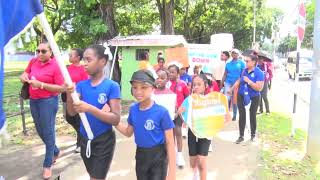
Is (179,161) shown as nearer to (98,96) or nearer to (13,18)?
(98,96)

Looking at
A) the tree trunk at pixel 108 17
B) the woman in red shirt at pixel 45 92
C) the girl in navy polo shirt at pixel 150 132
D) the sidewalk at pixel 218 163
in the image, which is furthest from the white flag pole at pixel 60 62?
the tree trunk at pixel 108 17

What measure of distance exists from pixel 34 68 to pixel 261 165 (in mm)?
3685

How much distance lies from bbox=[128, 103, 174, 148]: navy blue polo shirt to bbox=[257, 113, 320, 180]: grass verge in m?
2.84

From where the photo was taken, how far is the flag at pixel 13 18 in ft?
8.98

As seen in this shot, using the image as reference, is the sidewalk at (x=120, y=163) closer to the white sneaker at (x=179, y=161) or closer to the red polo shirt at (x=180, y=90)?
the white sneaker at (x=179, y=161)

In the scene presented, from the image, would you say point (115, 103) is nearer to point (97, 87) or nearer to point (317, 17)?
point (97, 87)

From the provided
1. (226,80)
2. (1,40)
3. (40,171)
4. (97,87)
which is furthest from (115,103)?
(226,80)

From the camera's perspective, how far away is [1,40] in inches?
106

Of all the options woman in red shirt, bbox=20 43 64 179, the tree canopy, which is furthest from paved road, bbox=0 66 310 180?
the tree canopy

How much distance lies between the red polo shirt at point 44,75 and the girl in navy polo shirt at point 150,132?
5.79ft

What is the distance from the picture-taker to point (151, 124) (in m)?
4.12

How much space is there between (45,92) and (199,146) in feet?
6.62

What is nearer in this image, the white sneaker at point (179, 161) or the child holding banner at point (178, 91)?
the child holding banner at point (178, 91)

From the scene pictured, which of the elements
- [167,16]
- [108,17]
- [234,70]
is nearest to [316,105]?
[234,70]
